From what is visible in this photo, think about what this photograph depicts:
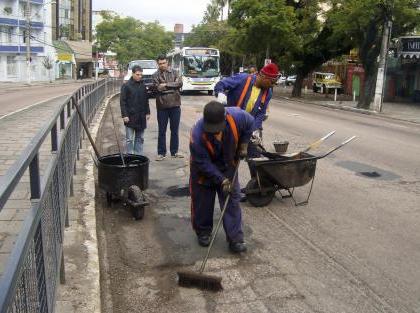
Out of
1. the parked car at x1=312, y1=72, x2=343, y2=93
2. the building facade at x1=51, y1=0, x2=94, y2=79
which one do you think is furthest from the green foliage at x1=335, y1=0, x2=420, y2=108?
the building facade at x1=51, y1=0, x2=94, y2=79

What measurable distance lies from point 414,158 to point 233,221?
665cm

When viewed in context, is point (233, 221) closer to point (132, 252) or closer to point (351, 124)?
point (132, 252)

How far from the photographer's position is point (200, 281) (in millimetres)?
4312

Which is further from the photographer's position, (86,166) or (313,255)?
(86,166)

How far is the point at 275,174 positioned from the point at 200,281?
7.55 ft

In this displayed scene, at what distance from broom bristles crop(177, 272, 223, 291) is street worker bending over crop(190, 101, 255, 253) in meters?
0.80

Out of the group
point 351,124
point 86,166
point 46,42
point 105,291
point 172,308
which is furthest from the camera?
point 46,42

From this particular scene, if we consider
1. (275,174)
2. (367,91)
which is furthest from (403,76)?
(275,174)

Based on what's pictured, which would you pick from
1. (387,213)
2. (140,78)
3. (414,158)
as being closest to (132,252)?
(387,213)

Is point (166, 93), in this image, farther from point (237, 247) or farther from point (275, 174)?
point (237, 247)

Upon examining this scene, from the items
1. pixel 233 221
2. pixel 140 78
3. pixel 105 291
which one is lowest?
pixel 105 291

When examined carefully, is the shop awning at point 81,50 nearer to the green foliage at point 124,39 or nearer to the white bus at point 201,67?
the green foliage at point 124,39

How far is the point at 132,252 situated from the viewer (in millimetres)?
5168

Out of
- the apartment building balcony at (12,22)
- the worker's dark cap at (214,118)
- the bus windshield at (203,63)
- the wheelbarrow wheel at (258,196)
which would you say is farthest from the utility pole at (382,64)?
the apartment building balcony at (12,22)
